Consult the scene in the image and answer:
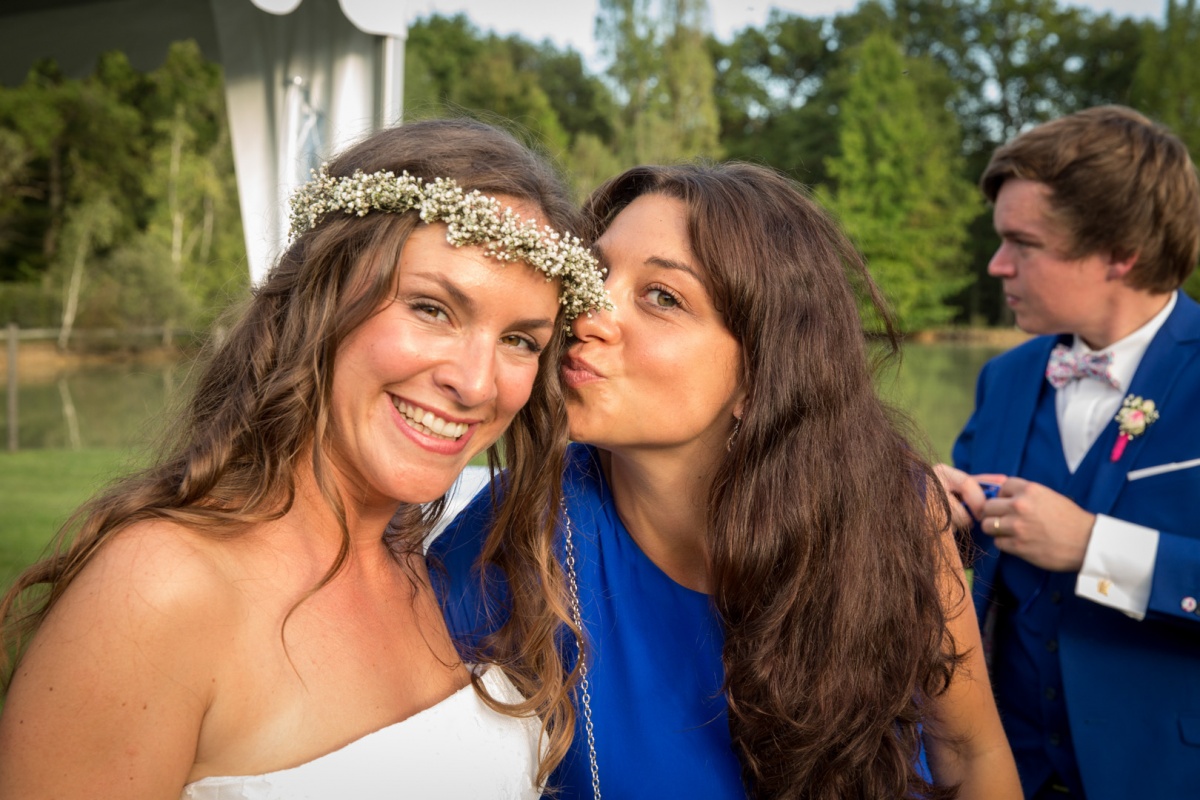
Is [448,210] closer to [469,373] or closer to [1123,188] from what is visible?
[469,373]

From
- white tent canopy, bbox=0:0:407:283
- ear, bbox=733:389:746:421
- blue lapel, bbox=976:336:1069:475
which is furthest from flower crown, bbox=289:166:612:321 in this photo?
white tent canopy, bbox=0:0:407:283

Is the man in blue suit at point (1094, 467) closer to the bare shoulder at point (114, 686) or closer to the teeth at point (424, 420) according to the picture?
the teeth at point (424, 420)

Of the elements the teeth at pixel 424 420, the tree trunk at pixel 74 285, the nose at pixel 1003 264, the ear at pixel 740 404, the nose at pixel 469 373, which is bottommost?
the tree trunk at pixel 74 285

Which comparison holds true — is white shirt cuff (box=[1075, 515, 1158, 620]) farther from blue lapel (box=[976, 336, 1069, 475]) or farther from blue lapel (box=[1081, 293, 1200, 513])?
blue lapel (box=[976, 336, 1069, 475])

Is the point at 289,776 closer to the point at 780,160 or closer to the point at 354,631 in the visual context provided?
the point at 354,631

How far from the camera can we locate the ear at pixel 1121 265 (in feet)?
10.8

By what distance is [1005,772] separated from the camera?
258 centimetres

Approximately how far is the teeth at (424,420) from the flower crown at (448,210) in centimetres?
35

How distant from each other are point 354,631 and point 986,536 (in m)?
2.17

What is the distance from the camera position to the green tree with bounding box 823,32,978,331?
42719mm

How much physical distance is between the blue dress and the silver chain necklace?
0.04ft

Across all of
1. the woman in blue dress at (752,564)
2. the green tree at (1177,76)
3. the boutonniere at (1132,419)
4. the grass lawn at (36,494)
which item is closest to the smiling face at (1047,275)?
the boutonniere at (1132,419)

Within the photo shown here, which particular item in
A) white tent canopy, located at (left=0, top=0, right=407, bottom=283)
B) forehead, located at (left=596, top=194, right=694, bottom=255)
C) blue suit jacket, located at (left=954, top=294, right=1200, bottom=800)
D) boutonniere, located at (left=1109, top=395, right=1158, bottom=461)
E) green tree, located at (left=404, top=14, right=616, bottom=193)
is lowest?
blue suit jacket, located at (left=954, top=294, right=1200, bottom=800)

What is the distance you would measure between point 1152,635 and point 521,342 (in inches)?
86.8
